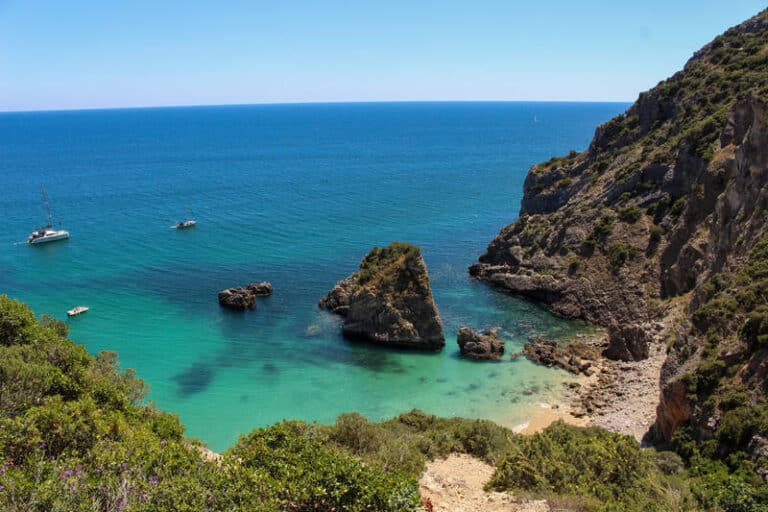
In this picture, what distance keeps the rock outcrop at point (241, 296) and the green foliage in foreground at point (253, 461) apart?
24251 millimetres

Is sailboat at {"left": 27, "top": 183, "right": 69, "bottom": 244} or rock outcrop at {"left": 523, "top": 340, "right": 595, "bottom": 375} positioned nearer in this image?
rock outcrop at {"left": 523, "top": 340, "right": 595, "bottom": 375}

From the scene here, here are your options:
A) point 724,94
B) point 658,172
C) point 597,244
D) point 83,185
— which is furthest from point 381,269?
point 83,185

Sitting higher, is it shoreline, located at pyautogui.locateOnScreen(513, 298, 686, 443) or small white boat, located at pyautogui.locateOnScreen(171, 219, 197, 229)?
small white boat, located at pyautogui.locateOnScreen(171, 219, 197, 229)

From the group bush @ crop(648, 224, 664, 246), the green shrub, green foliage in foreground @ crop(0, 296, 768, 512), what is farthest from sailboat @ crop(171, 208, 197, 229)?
the green shrub

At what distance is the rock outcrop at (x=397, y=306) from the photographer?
46.2 metres

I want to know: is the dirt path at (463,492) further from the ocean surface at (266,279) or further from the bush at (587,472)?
the ocean surface at (266,279)

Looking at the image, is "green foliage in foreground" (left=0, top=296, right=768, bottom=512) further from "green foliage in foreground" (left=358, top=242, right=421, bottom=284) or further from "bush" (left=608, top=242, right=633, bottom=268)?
"bush" (left=608, top=242, right=633, bottom=268)

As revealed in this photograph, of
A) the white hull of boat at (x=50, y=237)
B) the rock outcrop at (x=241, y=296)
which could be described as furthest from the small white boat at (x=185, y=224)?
the rock outcrop at (x=241, y=296)

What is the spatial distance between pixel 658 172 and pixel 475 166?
8279cm

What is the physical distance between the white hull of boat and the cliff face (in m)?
55.2

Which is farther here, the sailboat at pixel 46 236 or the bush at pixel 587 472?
the sailboat at pixel 46 236

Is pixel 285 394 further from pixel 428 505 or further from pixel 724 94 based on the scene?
pixel 724 94

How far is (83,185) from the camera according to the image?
118 meters

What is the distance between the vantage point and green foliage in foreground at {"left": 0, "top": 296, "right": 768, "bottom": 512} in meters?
13.3
